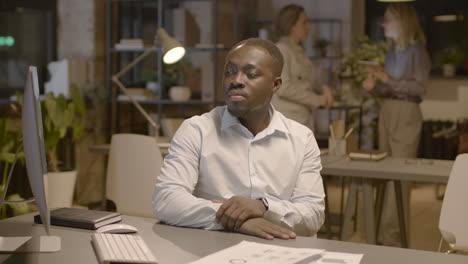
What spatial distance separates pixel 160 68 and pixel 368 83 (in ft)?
7.32

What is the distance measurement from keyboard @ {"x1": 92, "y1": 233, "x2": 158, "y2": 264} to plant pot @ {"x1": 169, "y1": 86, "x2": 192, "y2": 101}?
428 centimetres

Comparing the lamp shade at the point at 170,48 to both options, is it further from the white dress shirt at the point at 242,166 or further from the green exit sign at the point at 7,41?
Answer: the green exit sign at the point at 7,41

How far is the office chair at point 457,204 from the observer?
2.74 m

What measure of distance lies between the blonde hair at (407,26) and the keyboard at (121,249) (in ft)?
10.6

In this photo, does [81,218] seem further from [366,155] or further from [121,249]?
[366,155]

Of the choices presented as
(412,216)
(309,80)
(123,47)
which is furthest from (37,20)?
(412,216)

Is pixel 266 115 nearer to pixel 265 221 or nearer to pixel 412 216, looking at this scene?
pixel 265 221

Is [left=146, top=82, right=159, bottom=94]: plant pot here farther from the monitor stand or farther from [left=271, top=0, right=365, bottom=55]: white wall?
the monitor stand

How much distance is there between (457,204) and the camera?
2748mm

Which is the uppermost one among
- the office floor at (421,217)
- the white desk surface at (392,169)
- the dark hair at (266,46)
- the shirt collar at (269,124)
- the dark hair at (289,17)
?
the dark hair at (289,17)

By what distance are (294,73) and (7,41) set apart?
8.26 feet

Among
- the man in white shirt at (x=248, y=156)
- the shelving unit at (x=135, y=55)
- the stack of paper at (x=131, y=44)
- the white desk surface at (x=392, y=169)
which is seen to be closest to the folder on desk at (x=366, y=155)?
the white desk surface at (x=392, y=169)

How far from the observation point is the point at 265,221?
6.34 feet

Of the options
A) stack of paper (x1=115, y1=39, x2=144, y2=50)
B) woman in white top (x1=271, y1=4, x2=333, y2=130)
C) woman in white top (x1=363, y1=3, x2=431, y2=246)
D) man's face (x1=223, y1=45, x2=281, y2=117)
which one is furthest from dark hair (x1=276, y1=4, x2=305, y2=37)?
man's face (x1=223, y1=45, x2=281, y2=117)
